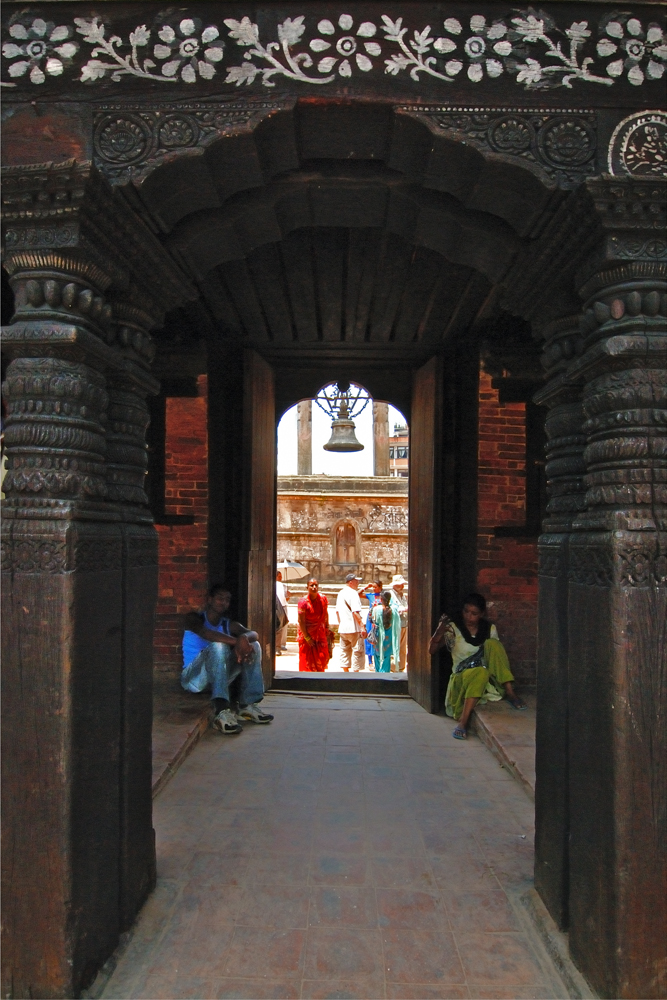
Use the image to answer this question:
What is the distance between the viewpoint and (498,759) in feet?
14.7

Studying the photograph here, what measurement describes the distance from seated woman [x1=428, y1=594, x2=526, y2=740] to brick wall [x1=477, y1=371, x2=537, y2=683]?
287mm

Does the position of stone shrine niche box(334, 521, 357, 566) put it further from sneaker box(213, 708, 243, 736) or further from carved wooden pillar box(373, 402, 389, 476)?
sneaker box(213, 708, 243, 736)

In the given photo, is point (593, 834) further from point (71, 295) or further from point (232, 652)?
point (232, 652)

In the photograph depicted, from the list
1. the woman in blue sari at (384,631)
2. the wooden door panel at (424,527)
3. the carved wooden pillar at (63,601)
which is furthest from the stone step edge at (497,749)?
the woman in blue sari at (384,631)

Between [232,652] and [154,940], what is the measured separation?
2.90m

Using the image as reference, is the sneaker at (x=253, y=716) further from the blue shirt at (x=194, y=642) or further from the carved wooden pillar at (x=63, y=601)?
the carved wooden pillar at (x=63, y=601)

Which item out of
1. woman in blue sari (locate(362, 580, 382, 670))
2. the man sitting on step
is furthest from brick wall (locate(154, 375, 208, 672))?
woman in blue sari (locate(362, 580, 382, 670))

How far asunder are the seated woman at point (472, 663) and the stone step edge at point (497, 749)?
8cm

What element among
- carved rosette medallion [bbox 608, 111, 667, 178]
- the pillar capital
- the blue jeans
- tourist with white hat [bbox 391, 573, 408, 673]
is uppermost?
carved rosette medallion [bbox 608, 111, 667, 178]

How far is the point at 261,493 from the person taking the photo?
251 inches

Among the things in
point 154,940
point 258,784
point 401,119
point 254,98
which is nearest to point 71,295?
point 254,98

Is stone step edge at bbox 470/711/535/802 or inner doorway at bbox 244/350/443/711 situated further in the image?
inner doorway at bbox 244/350/443/711

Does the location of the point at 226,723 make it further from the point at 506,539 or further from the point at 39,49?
the point at 39,49

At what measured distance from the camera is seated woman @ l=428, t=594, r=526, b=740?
206 inches
